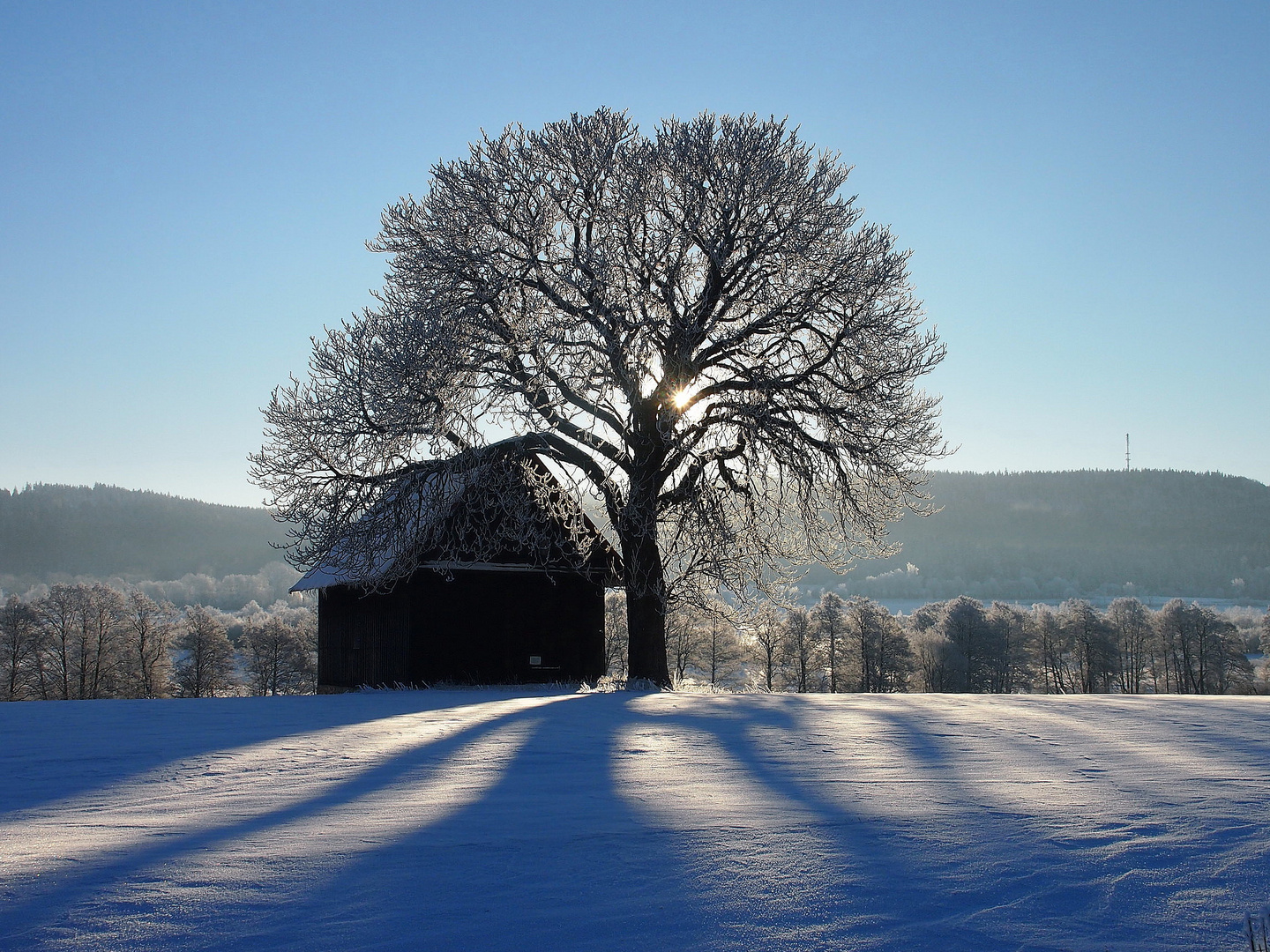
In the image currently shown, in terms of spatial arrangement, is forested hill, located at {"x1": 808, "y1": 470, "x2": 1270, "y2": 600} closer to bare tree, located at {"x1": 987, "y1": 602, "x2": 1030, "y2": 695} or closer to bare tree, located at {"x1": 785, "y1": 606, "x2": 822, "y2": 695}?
bare tree, located at {"x1": 987, "y1": 602, "x2": 1030, "y2": 695}

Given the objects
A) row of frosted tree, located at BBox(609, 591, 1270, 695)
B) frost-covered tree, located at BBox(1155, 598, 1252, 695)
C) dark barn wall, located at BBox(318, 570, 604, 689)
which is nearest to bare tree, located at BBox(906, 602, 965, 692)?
row of frosted tree, located at BBox(609, 591, 1270, 695)

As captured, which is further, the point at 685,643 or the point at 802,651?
the point at 802,651

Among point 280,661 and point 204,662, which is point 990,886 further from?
point 280,661

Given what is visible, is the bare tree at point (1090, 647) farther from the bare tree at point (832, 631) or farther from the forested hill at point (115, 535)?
the forested hill at point (115, 535)

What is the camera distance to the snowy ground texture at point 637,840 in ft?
11.2

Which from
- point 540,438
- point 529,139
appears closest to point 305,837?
point 540,438

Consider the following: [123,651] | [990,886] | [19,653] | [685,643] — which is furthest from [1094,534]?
[990,886]

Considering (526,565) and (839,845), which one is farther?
(526,565)

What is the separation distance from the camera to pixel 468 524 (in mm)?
18141

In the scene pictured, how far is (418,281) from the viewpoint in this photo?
17.0m

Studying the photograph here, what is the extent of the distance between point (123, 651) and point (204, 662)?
16.6 ft

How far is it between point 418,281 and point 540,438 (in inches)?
155

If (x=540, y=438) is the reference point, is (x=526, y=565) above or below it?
below

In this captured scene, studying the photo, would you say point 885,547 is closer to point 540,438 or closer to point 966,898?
point 540,438
